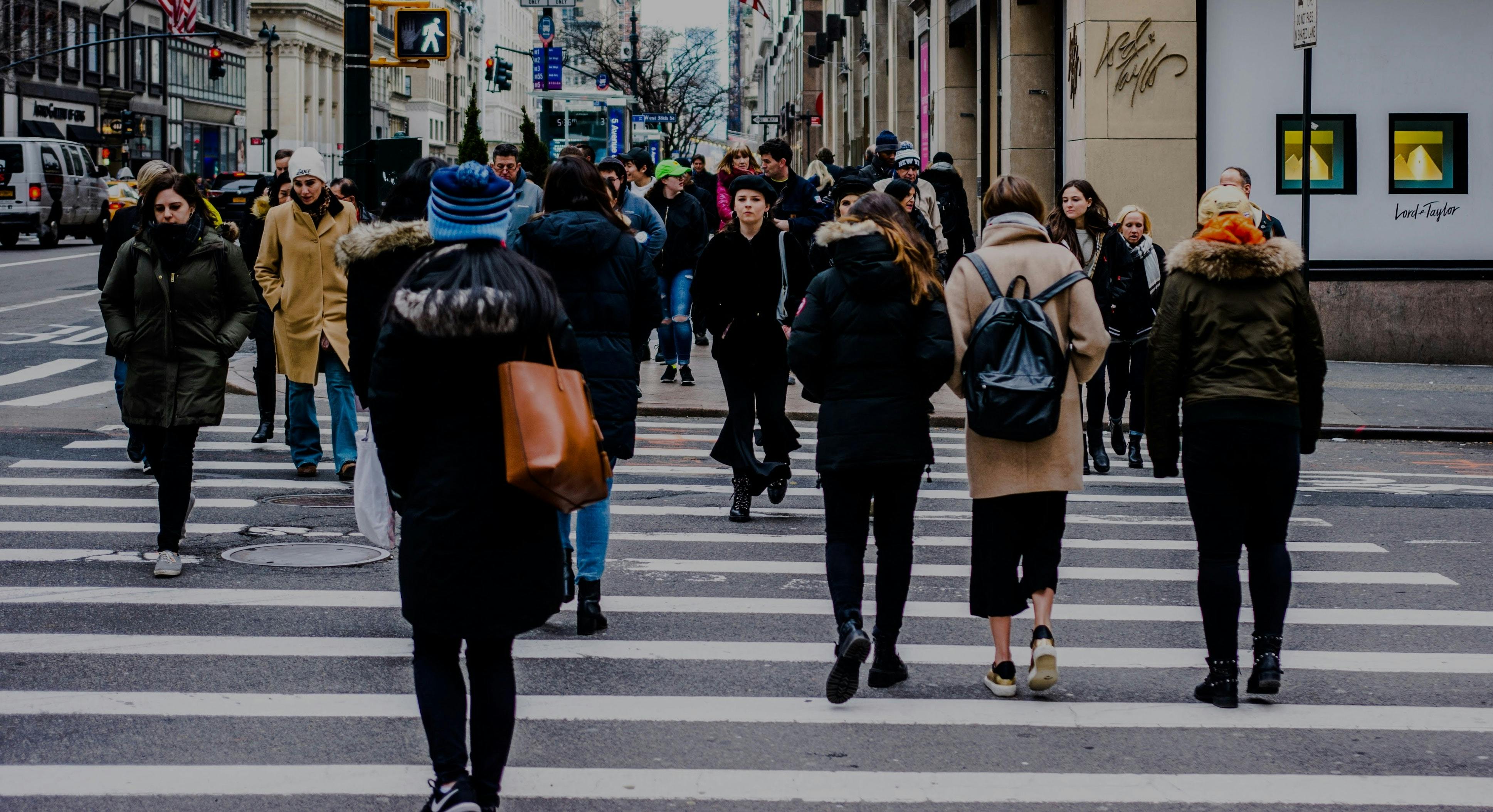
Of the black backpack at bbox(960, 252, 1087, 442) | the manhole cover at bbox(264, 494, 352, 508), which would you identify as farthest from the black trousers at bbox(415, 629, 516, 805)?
the manhole cover at bbox(264, 494, 352, 508)

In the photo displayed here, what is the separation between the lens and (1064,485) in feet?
20.8

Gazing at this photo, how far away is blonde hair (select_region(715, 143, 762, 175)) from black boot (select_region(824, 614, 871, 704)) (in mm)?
9585

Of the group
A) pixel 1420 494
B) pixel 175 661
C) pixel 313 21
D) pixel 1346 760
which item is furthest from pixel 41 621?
pixel 313 21

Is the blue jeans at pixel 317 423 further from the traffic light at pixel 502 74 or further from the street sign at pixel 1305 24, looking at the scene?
the traffic light at pixel 502 74

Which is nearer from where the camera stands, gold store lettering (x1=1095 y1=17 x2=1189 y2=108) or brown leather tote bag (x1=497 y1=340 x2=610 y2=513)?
brown leather tote bag (x1=497 y1=340 x2=610 y2=513)

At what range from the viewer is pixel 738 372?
10000 mm

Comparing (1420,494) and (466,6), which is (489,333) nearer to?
(1420,494)

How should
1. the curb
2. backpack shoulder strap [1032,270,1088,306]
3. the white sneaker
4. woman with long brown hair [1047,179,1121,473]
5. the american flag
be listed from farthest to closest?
the american flag → the curb → woman with long brown hair [1047,179,1121,473] → the white sneaker → backpack shoulder strap [1032,270,1088,306]

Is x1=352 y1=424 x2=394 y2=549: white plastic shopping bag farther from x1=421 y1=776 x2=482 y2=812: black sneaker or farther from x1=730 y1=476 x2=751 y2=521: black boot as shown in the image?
x1=730 y1=476 x2=751 y2=521: black boot

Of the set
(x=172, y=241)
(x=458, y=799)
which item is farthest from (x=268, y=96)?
(x=458, y=799)

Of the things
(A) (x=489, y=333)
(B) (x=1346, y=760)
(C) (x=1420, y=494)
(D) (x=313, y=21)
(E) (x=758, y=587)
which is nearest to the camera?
(A) (x=489, y=333)

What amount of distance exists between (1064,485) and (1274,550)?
0.80 m

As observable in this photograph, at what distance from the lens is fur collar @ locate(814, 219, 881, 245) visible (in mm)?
6266

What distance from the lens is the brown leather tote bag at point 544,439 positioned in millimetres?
4312
